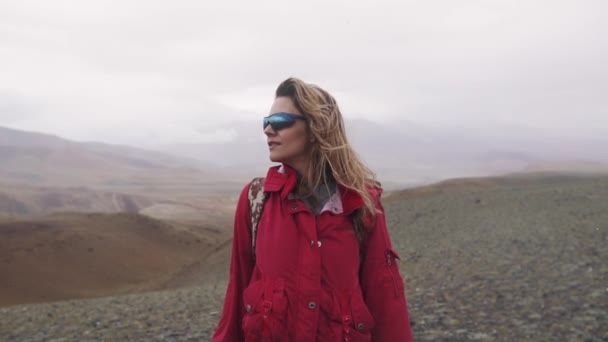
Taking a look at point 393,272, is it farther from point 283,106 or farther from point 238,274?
point 283,106

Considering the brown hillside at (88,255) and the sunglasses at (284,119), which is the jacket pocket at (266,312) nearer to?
the sunglasses at (284,119)

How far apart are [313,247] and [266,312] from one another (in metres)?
0.31

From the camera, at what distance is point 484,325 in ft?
18.7

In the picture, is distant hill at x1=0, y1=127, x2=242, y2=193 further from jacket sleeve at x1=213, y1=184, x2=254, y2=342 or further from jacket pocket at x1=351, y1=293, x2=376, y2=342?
jacket pocket at x1=351, y1=293, x2=376, y2=342

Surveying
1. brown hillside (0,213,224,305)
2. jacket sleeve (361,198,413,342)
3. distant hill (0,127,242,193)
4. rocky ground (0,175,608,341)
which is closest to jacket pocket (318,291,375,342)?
jacket sleeve (361,198,413,342)

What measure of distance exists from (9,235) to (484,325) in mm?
17986

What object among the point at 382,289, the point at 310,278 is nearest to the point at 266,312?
the point at 310,278

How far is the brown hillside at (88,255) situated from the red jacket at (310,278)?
12946 mm

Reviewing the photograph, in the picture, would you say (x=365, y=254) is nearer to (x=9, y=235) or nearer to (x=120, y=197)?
(x=9, y=235)

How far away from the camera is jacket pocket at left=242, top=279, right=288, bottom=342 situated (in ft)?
6.88

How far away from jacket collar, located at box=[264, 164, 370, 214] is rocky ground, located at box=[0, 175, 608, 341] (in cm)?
364

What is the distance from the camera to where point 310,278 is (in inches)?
83.2

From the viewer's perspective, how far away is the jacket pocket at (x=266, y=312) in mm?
2096

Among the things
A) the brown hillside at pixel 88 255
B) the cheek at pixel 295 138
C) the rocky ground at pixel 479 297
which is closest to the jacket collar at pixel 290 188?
the cheek at pixel 295 138
